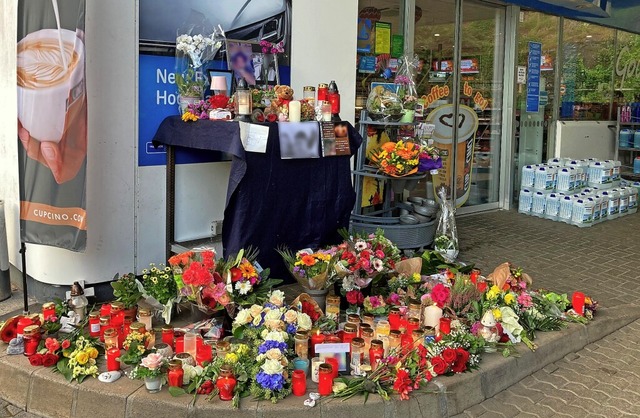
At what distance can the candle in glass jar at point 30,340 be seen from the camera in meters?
3.82

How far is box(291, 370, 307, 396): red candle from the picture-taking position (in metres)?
3.44

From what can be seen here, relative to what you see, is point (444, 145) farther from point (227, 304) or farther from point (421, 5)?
point (227, 304)

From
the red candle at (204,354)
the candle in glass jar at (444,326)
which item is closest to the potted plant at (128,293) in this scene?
the red candle at (204,354)

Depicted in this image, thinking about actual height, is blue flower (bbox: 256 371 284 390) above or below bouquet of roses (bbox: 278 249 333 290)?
below

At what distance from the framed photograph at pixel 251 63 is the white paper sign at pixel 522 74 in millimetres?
4996

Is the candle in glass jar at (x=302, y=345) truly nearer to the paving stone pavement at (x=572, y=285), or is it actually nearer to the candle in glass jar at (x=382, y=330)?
the candle in glass jar at (x=382, y=330)

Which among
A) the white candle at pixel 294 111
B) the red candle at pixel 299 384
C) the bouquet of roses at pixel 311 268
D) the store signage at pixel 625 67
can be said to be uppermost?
the store signage at pixel 625 67

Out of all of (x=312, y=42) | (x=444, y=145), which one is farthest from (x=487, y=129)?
(x=312, y=42)

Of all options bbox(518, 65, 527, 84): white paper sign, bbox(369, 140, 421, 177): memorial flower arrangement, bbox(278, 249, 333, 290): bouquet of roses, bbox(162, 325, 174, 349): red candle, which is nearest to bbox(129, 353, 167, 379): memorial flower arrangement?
bbox(162, 325, 174, 349): red candle

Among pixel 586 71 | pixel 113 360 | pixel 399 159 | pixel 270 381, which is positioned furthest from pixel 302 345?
pixel 586 71

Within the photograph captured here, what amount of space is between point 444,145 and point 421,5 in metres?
1.74

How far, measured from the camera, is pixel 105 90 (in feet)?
15.2

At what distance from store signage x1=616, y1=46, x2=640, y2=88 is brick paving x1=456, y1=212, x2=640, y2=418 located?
364cm

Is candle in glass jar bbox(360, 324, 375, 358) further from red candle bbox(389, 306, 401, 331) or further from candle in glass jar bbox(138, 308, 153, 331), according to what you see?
candle in glass jar bbox(138, 308, 153, 331)
